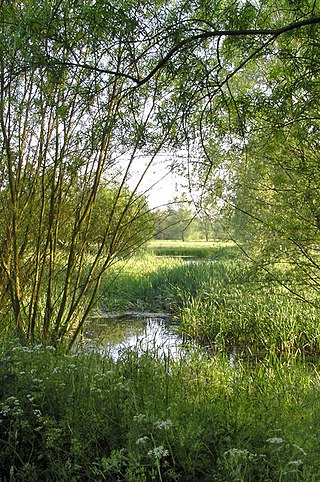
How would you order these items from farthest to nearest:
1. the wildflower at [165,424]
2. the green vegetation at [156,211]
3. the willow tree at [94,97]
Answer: the willow tree at [94,97], the green vegetation at [156,211], the wildflower at [165,424]

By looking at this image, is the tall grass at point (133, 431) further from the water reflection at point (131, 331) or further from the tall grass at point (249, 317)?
the water reflection at point (131, 331)

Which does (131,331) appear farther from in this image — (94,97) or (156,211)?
(94,97)

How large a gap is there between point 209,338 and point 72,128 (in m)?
4.33

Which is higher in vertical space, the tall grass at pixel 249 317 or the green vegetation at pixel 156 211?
the green vegetation at pixel 156 211

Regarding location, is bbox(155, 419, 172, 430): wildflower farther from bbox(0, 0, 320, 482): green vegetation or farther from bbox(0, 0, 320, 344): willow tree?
bbox(0, 0, 320, 344): willow tree

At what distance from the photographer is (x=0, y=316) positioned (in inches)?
189

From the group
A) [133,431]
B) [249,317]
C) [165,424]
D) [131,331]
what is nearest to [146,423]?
[133,431]

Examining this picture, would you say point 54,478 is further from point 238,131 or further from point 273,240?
point 273,240

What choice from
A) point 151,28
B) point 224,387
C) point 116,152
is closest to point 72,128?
point 116,152

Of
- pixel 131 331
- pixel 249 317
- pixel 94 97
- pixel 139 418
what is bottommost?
pixel 131 331

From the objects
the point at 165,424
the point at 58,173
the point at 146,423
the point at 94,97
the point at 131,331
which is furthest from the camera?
the point at 131,331

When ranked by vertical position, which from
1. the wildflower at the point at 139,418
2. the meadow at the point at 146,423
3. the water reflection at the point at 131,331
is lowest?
the water reflection at the point at 131,331

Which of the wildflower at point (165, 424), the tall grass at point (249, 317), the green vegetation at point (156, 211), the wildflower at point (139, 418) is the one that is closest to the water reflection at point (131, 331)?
the tall grass at point (249, 317)

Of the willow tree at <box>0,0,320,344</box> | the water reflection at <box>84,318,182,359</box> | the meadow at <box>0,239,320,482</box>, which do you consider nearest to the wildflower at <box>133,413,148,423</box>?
the meadow at <box>0,239,320,482</box>
